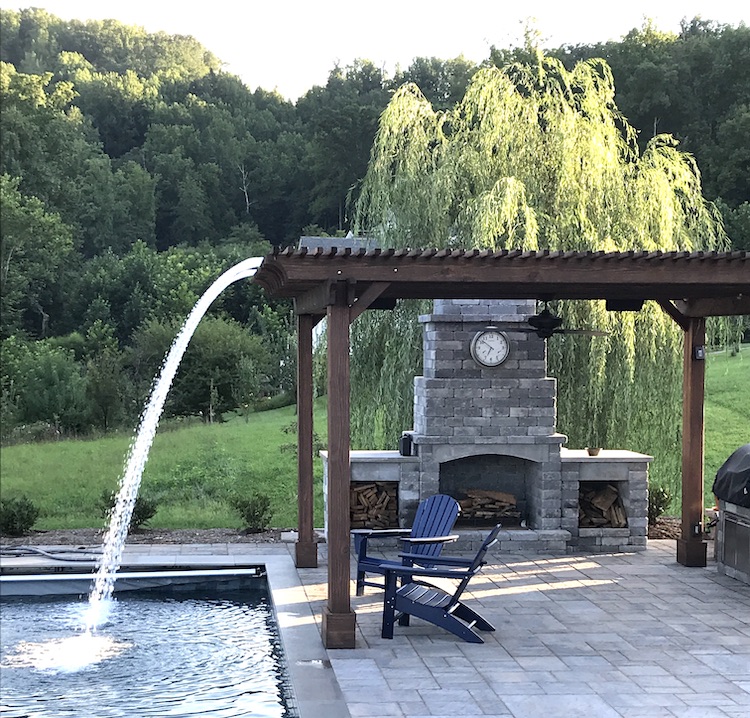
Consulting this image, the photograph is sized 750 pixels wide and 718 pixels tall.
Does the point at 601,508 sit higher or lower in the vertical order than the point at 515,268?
lower

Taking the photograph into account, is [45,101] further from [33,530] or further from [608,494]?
[608,494]

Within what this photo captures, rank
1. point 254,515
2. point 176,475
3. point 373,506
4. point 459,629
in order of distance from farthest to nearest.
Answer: point 176,475, point 254,515, point 373,506, point 459,629

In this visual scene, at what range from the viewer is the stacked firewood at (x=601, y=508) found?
32.1 feet

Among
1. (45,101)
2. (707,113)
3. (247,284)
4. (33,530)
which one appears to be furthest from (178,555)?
(45,101)

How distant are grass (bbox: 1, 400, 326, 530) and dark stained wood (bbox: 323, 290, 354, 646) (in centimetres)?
554

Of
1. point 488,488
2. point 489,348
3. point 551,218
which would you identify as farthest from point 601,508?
point 551,218

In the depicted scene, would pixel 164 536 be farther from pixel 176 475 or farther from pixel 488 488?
pixel 176 475

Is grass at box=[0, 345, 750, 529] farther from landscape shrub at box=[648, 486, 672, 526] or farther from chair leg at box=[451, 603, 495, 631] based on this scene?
chair leg at box=[451, 603, 495, 631]

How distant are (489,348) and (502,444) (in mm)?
920

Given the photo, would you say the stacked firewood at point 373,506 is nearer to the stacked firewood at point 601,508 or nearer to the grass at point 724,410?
the stacked firewood at point 601,508

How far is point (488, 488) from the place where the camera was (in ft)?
33.0

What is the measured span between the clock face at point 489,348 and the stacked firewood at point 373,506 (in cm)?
148

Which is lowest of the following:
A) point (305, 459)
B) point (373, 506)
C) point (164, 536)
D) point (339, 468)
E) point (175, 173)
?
point (164, 536)

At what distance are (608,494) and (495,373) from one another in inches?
65.0
